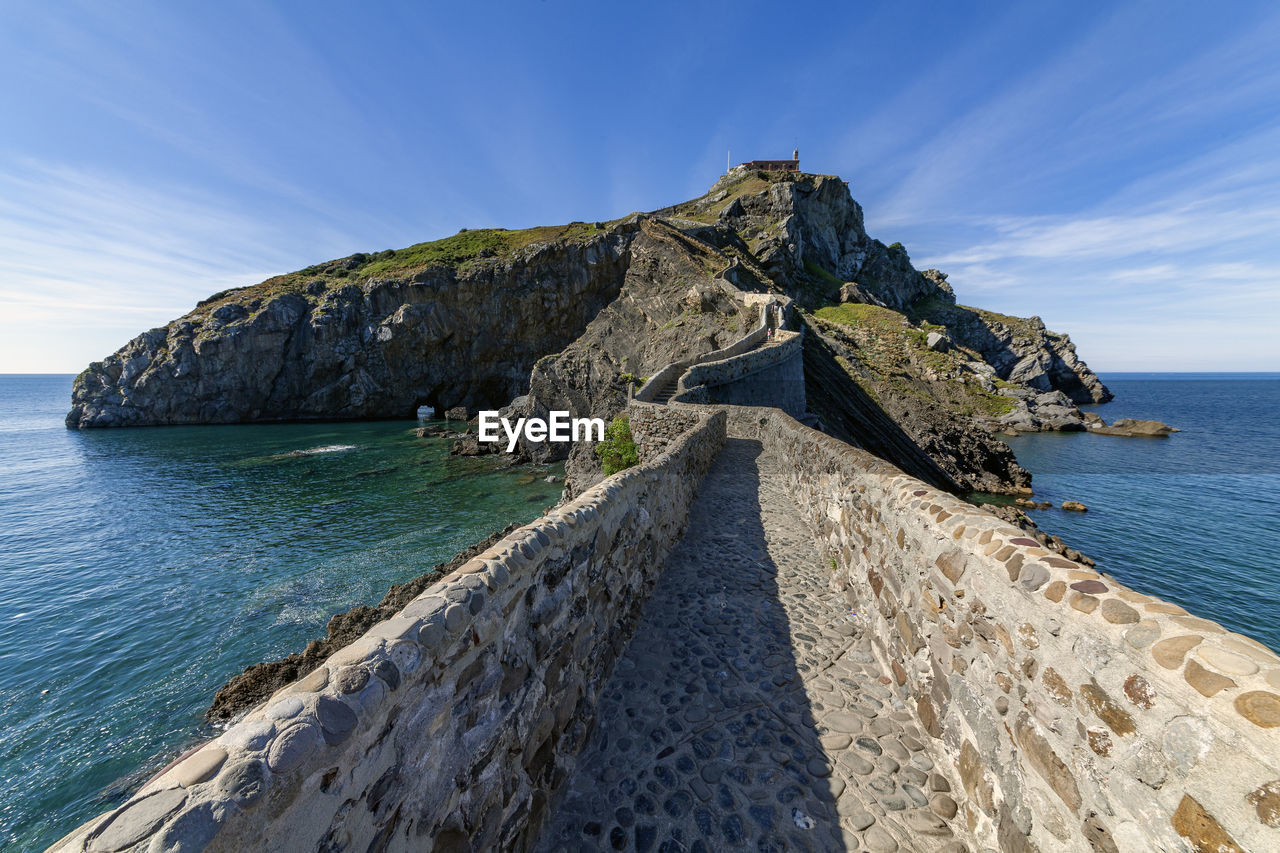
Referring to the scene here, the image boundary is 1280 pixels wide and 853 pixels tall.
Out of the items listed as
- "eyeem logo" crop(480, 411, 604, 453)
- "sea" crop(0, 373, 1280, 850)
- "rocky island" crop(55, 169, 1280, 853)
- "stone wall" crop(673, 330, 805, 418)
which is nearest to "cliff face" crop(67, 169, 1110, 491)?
"eyeem logo" crop(480, 411, 604, 453)

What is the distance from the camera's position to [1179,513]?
24.4 meters

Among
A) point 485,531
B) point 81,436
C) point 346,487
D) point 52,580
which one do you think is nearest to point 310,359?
point 81,436

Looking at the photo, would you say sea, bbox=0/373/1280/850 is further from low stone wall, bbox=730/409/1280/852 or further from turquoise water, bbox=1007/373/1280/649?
low stone wall, bbox=730/409/1280/852

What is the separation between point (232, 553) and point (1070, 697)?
25451 millimetres

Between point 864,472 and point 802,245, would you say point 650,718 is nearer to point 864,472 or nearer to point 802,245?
point 864,472

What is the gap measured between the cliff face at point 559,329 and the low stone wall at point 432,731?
101ft

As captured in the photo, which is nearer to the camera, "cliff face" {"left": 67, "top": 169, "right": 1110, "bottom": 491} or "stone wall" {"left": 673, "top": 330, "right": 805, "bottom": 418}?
"stone wall" {"left": 673, "top": 330, "right": 805, "bottom": 418}

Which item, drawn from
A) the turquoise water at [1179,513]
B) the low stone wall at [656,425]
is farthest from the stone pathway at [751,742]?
the turquoise water at [1179,513]

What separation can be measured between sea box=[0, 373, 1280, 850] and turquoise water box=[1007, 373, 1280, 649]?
0.13 meters

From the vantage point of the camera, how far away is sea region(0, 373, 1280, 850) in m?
10.3

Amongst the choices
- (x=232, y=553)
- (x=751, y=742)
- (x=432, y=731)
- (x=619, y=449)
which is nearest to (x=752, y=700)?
(x=751, y=742)

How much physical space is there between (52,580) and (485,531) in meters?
15.0

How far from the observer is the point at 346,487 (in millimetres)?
29062

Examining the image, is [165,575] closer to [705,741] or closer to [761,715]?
[705,741]
